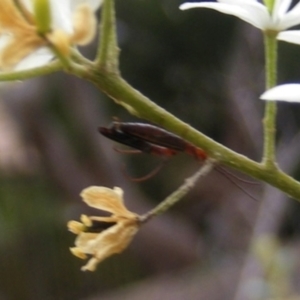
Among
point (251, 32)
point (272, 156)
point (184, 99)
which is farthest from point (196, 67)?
point (272, 156)

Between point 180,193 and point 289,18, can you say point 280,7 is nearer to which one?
point 289,18

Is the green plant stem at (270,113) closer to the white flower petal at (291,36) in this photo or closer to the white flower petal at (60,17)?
the white flower petal at (291,36)

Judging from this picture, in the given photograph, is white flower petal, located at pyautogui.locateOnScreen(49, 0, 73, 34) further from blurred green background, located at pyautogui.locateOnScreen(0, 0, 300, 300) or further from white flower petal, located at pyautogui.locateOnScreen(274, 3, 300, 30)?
blurred green background, located at pyautogui.locateOnScreen(0, 0, 300, 300)

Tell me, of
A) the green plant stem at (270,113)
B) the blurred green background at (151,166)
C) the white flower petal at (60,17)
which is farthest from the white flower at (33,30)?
the blurred green background at (151,166)

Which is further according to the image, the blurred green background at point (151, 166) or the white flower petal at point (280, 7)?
the blurred green background at point (151, 166)

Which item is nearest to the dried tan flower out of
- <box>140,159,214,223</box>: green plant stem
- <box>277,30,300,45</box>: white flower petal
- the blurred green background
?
<box>140,159,214,223</box>: green plant stem

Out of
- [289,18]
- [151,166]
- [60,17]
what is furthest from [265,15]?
[151,166]
